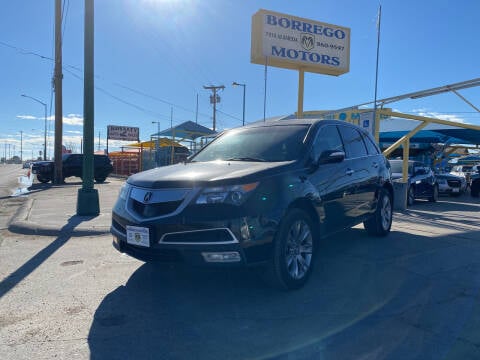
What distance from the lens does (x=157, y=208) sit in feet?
12.5

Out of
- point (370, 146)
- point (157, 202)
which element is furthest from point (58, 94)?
point (157, 202)

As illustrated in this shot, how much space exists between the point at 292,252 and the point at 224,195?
1.03m

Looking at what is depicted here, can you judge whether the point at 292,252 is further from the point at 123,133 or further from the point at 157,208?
the point at 123,133

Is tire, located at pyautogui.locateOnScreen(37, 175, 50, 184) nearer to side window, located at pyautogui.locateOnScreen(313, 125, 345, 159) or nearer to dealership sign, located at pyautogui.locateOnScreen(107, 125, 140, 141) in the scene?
dealership sign, located at pyautogui.locateOnScreen(107, 125, 140, 141)

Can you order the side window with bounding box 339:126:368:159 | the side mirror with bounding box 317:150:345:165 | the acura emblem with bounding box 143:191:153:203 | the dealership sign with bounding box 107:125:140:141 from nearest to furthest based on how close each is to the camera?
1. the acura emblem with bounding box 143:191:153:203
2. the side mirror with bounding box 317:150:345:165
3. the side window with bounding box 339:126:368:159
4. the dealership sign with bounding box 107:125:140:141

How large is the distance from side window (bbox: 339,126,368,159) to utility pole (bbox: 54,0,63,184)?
1767cm

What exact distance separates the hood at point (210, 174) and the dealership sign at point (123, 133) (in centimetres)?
3891

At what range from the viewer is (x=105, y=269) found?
16.5 ft

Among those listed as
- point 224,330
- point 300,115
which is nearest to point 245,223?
point 224,330

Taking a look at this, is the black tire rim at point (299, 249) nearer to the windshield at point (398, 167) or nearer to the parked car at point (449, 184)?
the windshield at point (398, 167)

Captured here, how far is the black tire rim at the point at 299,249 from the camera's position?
4.09 meters

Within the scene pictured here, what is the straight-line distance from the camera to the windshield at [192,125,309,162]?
15.2 ft

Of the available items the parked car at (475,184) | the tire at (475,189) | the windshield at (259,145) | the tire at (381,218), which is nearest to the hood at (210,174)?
the windshield at (259,145)

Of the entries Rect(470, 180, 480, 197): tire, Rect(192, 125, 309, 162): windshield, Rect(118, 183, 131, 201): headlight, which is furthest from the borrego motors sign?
Rect(118, 183, 131, 201): headlight
